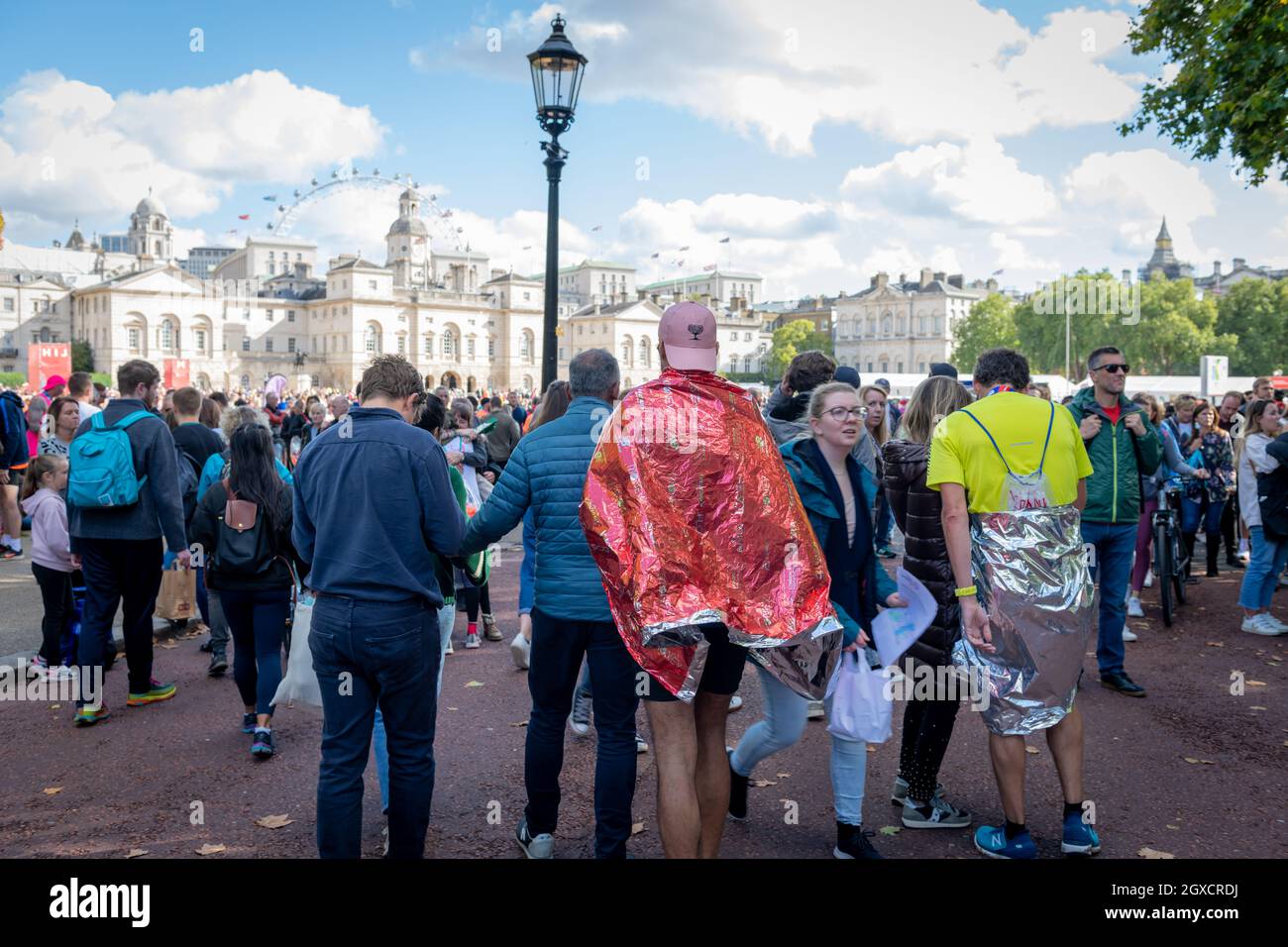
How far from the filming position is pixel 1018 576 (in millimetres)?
4160

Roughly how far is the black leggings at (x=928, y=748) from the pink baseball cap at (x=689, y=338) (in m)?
2.12

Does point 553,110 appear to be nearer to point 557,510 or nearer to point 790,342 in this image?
point 557,510

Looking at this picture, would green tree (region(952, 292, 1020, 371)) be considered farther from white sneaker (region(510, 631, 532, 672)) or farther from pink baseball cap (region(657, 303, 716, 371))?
pink baseball cap (region(657, 303, 716, 371))

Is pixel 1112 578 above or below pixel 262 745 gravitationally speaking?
above

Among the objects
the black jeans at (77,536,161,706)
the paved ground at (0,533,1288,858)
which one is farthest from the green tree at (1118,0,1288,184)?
the black jeans at (77,536,161,706)

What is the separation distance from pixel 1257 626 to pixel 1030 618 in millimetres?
5684

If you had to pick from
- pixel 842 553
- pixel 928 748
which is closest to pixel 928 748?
pixel 928 748

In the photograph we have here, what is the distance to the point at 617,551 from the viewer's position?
3.42 meters

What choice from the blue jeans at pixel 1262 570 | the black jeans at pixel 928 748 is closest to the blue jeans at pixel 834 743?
the black jeans at pixel 928 748

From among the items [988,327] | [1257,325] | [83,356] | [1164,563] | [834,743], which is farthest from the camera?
[83,356]

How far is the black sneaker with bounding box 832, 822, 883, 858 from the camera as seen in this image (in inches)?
164

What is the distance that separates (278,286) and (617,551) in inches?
4943
